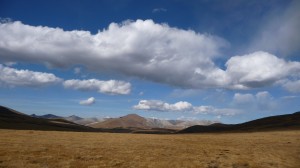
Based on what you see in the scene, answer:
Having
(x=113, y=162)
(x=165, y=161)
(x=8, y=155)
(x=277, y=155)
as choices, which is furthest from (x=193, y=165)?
(x=8, y=155)

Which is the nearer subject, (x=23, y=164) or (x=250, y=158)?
(x=23, y=164)

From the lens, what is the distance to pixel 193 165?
118ft

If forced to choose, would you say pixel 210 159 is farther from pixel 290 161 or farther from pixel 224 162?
pixel 290 161

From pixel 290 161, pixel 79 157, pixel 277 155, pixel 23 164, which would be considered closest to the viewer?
pixel 23 164

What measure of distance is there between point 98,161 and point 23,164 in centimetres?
823

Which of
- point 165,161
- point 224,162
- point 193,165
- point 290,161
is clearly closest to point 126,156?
point 165,161

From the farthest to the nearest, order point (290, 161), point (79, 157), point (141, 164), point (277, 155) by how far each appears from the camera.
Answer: point (277, 155) < point (290, 161) < point (79, 157) < point (141, 164)

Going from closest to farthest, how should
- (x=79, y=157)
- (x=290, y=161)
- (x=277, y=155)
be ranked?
(x=79, y=157) → (x=290, y=161) → (x=277, y=155)

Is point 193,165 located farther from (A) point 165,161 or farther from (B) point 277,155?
(B) point 277,155

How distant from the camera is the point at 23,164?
30.9 meters

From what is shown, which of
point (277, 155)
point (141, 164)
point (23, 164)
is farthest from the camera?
point (277, 155)

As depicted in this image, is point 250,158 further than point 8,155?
Yes

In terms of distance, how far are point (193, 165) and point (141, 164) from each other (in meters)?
5.99

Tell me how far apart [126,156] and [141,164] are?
6450 mm
